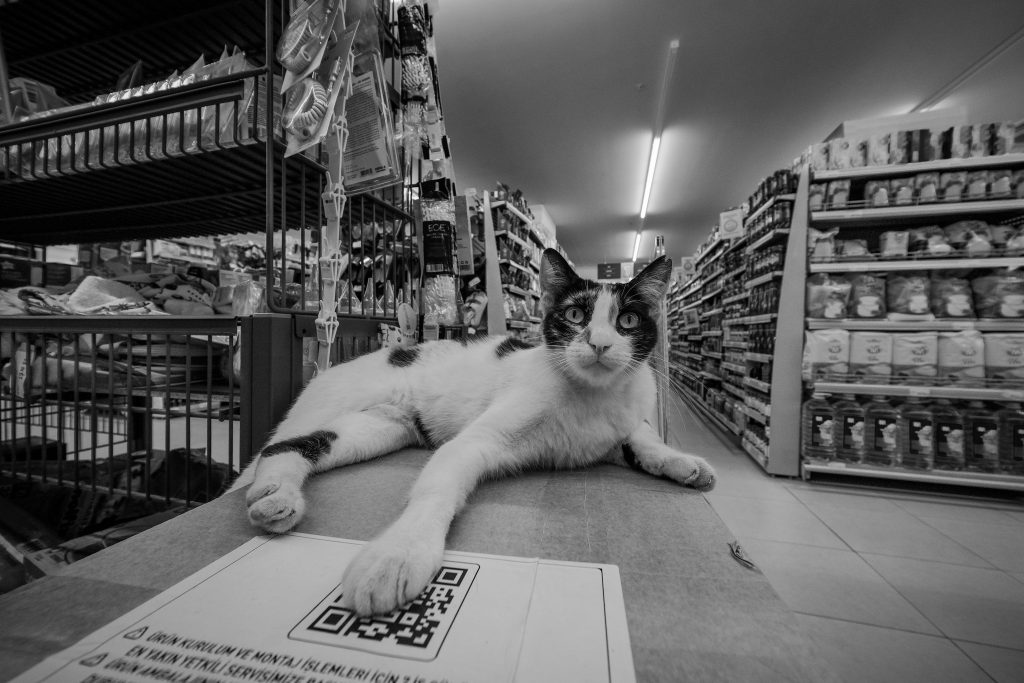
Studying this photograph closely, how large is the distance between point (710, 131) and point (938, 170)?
10.6 ft

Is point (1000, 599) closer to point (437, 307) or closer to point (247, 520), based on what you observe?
point (437, 307)

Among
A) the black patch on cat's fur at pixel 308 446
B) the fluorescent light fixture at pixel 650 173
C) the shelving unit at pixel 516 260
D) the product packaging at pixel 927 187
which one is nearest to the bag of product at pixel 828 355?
the product packaging at pixel 927 187

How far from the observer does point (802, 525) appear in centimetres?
203

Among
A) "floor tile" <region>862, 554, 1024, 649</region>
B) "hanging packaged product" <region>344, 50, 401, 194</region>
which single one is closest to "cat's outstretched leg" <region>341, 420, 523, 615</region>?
"hanging packaged product" <region>344, 50, 401, 194</region>

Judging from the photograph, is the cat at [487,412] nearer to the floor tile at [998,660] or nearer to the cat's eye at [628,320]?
the cat's eye at [628,320]

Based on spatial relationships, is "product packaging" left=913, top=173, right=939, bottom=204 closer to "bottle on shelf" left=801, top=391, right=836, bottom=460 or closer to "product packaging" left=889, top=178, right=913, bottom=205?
"product packaging" left=889, top=178, right=913, bottom=205

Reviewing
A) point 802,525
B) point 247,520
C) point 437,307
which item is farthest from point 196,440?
point 802,525

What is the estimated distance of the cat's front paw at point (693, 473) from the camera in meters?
0.77

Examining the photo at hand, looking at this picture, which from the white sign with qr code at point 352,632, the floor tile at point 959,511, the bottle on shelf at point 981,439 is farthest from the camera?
the bottle on shelf at point 981,439

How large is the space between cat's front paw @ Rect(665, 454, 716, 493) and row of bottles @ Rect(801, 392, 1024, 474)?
2.61 meters

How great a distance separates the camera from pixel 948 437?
2484 mm

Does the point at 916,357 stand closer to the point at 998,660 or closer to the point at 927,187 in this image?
the point at 927,187

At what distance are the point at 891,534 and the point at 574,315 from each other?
7.29 feet

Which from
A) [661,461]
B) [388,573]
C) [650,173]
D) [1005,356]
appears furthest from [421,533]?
[650,173]
